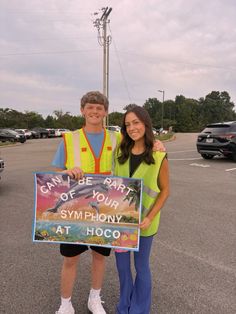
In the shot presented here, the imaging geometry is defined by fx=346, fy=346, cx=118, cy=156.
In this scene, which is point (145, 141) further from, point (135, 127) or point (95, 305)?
point (95, 305)

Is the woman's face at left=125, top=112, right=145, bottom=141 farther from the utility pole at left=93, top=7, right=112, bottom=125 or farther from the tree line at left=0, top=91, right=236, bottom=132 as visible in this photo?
the tree line at left=0, top=91, right=236, bottom=132

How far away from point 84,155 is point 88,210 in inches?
15.9

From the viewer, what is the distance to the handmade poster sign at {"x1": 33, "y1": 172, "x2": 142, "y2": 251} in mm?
2407

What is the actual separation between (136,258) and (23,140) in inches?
1333

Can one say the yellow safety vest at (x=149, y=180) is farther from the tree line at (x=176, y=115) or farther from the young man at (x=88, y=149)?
the tree line at (x=176, y=115)

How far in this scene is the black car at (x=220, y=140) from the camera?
13.6 meters

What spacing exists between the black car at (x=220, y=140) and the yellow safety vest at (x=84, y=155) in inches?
464

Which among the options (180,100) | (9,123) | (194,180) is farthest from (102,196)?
(180,100)

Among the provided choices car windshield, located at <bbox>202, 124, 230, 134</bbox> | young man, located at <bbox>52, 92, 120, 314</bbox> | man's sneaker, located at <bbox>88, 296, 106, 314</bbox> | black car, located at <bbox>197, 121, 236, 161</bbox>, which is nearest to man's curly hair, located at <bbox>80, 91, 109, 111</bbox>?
young man, located at <bbox>52, 92, 120, 314</bbox>

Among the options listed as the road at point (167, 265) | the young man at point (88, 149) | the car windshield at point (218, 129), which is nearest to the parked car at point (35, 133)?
the car windshield at point (218, 129)

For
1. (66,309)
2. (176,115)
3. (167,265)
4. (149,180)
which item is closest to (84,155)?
(149,180)

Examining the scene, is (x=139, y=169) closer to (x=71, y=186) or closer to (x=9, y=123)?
(x=71, y=186)

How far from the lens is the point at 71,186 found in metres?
2.43

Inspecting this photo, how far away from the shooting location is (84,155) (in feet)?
8.39
